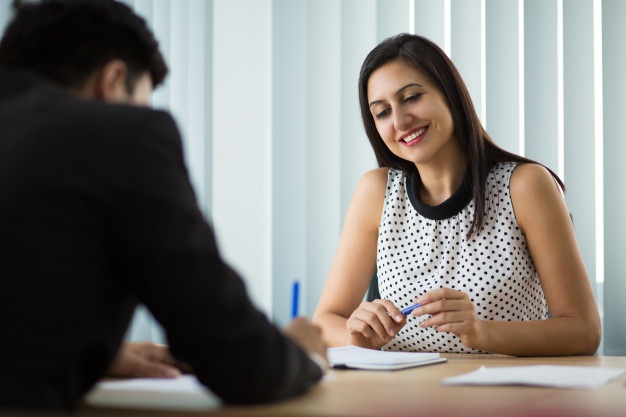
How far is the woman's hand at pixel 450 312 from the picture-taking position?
154 cm

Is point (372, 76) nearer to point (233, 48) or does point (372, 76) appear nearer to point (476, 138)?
point (476, 138)

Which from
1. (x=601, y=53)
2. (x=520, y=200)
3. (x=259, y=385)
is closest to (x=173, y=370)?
(x=259, y=385)

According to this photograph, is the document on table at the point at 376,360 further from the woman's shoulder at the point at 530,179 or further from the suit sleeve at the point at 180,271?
the woman's shoulder at the point at 530,179

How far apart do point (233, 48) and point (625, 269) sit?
1646 millimetres

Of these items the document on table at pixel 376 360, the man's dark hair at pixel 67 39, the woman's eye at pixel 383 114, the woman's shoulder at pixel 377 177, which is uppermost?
the man's dark hair at pixel 67 39

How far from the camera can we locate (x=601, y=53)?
2.58 meters

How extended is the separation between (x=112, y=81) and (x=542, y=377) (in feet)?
2.34

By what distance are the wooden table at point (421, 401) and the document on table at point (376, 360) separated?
0.22 feet

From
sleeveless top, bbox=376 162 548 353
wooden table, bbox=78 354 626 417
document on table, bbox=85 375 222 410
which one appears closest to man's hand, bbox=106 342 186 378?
document on table, bbox=85 375 222 410

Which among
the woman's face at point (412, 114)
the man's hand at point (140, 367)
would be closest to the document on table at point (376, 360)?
the man's hand at point (140, 367)

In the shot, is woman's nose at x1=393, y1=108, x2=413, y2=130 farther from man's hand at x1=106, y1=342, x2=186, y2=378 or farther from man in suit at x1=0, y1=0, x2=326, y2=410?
man in suit at x1=0, y1=0, x2=326, y2=410

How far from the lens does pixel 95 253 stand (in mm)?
772

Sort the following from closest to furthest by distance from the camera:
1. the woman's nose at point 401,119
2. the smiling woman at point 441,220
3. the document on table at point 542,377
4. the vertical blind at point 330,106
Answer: the document on table at point 542,377, the smiling woman at point 441,220, the woman's nose at point 401,119, the vertical blind at point 330,106

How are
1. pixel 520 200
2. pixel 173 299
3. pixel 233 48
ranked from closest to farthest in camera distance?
pixel 173 299 → pixel 520 200 → pixel 233 48
